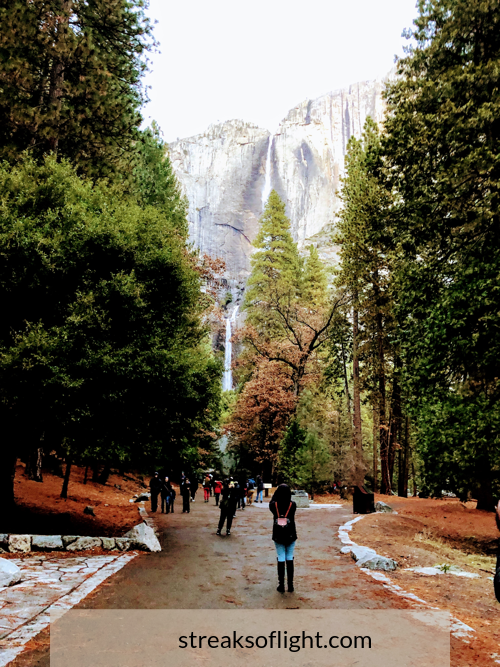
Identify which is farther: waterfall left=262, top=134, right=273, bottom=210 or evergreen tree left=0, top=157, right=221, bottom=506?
waterfall left=262, top=134, right=273, bottom=210

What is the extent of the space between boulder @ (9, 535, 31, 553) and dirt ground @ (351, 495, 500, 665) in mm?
6541

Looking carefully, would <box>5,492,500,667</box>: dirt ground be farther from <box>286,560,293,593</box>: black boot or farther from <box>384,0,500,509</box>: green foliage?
<box>384,0,500,509</box>: green foliage

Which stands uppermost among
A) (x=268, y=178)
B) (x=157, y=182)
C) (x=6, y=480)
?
(x=268, y=178)

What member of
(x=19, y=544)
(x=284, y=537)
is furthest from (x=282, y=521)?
(x=19, y=544)

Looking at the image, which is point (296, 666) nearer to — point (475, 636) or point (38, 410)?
point (475, 636)

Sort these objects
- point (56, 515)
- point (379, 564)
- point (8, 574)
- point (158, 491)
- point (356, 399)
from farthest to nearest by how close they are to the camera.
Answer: point (356, 399) < point (158, 491) < point (56, 515) < point (379, 564) < point (8, 574)

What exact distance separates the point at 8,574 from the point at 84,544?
3049mm

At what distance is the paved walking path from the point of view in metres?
5.63

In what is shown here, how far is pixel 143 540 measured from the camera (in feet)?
31.5

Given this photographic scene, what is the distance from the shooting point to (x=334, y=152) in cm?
11562

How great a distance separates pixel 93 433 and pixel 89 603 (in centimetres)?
436

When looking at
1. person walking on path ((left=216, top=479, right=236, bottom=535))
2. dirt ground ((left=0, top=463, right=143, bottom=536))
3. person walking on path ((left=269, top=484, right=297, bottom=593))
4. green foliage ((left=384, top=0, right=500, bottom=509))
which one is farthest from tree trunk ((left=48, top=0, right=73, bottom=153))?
person walking on path ((left=269, top=484, right=297, bottom=593))

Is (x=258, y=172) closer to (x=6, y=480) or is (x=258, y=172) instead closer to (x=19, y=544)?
(x=6, y=480)

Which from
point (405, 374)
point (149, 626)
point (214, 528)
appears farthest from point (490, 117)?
point (214, 528)
